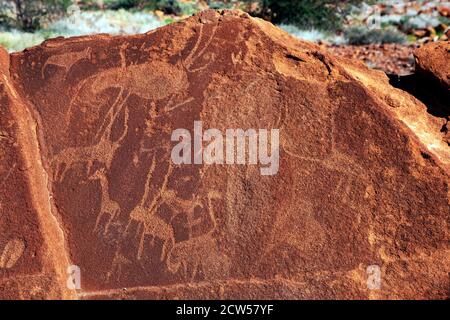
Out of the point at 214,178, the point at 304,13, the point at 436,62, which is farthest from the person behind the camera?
the point at 304,13

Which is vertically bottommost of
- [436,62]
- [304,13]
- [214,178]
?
[304,13]

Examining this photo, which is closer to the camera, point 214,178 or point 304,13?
point 214,178

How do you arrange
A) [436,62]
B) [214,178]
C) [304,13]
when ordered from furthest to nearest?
[304,13] < [436,62] < [214,178]

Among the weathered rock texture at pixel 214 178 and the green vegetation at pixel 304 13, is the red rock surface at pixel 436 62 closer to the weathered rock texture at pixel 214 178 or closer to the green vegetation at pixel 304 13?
the weathered rock texture at pixel 214 178

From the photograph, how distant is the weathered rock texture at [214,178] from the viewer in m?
3.16

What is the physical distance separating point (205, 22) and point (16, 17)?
9710 millimetres

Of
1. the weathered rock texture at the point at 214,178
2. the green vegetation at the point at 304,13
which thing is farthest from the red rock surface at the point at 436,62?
the green vegetation at the point at 304,13

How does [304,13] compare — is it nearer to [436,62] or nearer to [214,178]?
[436,62]

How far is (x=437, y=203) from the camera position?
3.17 metres

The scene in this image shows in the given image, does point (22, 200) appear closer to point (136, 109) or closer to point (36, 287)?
point (36, 287)

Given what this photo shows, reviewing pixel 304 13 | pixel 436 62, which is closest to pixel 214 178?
pixel 436 62

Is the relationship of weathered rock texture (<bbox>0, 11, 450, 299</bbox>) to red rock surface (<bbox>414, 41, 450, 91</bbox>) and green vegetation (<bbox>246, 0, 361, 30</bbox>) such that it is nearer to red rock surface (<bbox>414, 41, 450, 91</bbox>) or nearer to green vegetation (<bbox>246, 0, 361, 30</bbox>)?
red rock surface (<bbox>414, 41, 450, 91</bbox>)

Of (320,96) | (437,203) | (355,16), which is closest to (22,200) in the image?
(320,96)

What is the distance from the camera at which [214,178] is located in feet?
10.9
